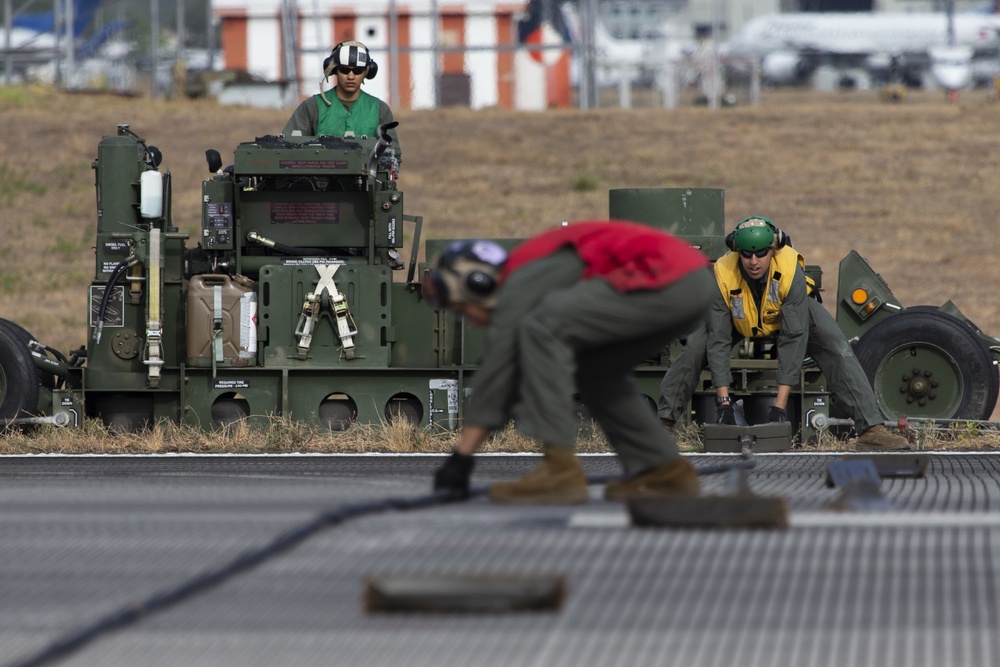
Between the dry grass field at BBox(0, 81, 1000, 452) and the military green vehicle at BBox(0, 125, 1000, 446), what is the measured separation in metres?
13.8

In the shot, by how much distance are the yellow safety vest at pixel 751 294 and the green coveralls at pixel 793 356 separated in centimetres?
5

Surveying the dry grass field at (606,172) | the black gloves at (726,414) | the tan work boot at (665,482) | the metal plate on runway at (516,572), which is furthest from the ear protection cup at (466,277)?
the dry grass field at (606,172)

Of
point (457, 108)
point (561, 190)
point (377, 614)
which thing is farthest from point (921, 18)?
point (377, 614)

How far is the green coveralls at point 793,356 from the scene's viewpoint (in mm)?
11805

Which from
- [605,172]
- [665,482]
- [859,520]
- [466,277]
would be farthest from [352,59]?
[605,172]

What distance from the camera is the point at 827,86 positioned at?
7312 centimetres

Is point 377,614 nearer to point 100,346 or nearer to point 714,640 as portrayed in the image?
point 714,640

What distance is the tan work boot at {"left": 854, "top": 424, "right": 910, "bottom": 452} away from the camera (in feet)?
38.4

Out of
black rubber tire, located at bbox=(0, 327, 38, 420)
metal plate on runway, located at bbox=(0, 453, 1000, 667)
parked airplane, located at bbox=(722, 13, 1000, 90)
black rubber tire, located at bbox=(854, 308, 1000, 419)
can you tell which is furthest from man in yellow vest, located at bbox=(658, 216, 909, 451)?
parked airplane, located at bbox=(722, 13, 1000, 90)

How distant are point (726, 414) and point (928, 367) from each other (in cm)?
196

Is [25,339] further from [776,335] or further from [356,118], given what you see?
[776,335]

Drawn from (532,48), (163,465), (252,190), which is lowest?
(163,465)

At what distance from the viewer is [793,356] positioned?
38.9 ft

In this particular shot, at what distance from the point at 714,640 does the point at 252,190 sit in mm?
8163
